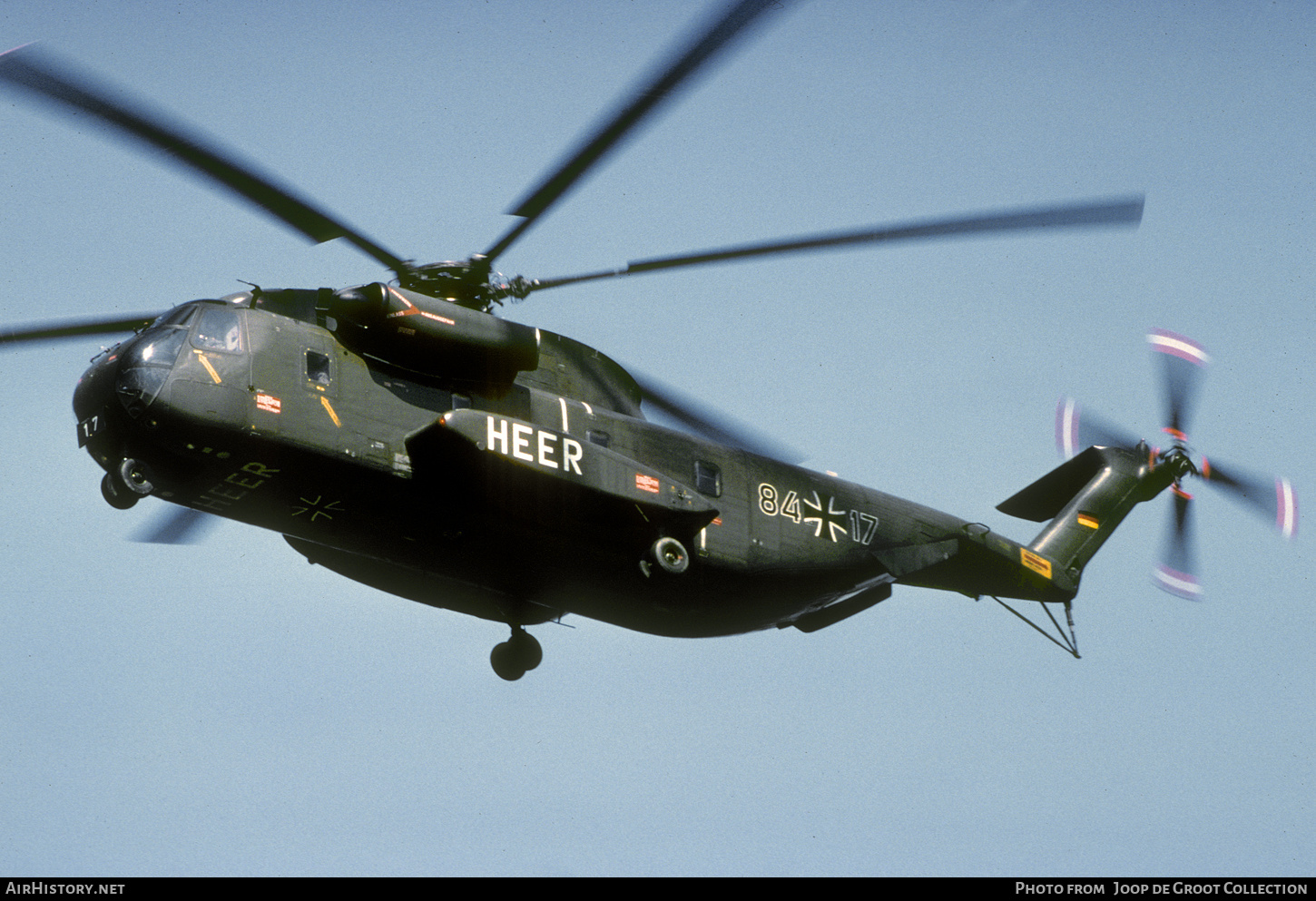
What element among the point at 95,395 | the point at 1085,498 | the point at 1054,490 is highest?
the point at 1054,490

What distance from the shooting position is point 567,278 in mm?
17484

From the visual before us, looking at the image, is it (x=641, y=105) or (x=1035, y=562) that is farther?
(x=1035, y=562)

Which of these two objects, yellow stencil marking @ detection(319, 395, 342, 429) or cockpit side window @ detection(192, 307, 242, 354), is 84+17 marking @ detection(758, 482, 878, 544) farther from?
cockpit side window @ detection(192, 307, 242, 354)

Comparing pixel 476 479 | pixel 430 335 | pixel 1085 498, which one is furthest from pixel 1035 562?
pixel 430 335

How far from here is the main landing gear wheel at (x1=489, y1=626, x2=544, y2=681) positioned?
19.3 m

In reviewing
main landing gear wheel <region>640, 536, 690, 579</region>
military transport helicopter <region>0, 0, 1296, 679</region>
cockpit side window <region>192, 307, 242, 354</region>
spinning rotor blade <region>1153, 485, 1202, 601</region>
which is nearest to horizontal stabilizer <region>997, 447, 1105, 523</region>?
spinning rotor blade <region>1153, 485, 1202, 601</region>

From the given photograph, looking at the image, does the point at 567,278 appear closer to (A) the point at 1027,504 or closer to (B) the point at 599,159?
(B) the point at 599,159

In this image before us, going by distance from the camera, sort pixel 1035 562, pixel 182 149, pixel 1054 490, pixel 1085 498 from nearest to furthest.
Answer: pixel 182 149 < pixel 1035 562 < pixel 1085 498 < pixel 1054 490

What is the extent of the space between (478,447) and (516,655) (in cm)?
447

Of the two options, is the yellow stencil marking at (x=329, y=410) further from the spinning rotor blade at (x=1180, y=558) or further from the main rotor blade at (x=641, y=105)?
the spinning rotor blade at (x=1180, y=558)

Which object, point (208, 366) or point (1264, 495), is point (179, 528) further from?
point (1264, 495)

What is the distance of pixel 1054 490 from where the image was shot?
981 inches

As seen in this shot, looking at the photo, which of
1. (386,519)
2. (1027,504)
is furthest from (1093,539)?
(386,519)
